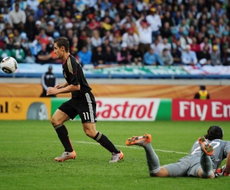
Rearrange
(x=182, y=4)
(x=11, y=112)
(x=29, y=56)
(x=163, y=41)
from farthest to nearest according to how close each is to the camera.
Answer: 1. (x=182, y=4)
2. (x=163, y=41)
3. (x=29, y=56)
4. (x=11, y=112)

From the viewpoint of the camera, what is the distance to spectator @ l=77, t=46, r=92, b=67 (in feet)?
89.8

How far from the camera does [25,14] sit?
27812 millimetres

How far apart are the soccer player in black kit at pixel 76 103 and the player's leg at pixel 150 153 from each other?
2376mm

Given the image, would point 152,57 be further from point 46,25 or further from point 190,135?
point 190,135

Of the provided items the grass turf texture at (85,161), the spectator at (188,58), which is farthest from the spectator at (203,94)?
the grass turf texture at (85,161)

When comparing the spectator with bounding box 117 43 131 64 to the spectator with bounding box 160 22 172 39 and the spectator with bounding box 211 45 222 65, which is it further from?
the spectator with bounding box 211 45 222 65

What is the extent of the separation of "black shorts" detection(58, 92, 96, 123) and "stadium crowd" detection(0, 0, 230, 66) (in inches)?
559

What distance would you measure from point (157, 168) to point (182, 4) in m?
22.4

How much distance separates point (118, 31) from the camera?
28.8 m

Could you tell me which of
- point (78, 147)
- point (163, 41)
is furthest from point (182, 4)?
point (78, 147)

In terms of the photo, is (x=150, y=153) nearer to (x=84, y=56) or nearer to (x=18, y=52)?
(x=18, y=52)

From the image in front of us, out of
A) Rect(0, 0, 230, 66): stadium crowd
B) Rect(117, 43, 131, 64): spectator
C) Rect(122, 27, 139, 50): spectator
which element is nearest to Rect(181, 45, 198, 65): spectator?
Rect(0, 0, 230, 66): stadium crowd

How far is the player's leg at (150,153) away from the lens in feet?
31.0

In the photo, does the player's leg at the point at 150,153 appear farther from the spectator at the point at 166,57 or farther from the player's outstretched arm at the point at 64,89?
the spectator at the point at 166,57
